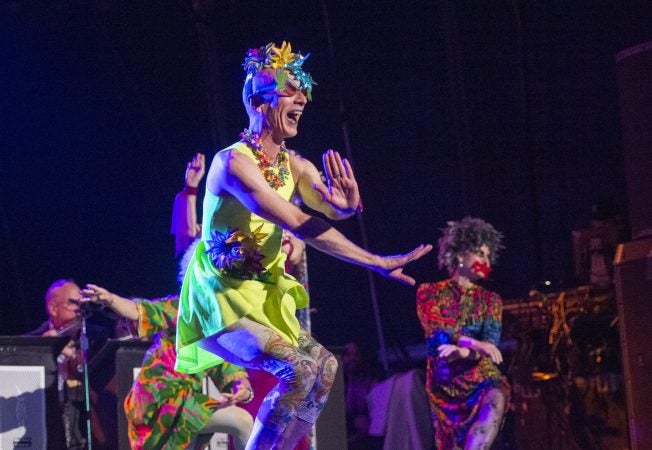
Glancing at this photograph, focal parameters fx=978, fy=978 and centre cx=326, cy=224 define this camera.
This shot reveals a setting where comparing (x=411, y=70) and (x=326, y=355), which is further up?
(x=411, y=70)

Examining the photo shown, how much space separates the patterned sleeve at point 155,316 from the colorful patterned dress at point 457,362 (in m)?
2.02

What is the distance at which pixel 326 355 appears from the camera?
4102 mm

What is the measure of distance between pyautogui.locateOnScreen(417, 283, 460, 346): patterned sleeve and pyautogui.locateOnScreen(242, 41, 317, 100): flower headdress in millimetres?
2941

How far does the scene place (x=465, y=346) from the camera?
6715mm

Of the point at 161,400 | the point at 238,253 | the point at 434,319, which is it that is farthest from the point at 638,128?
the point at 161,400

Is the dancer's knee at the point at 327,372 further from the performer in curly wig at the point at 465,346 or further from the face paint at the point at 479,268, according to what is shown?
the face paint at the point at 479,268

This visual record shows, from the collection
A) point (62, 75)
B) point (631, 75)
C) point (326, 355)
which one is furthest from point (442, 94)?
point (326, 355)

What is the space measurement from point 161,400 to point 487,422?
234 cm

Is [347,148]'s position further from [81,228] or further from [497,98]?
[81,228]

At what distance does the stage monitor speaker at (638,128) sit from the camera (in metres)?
5.46

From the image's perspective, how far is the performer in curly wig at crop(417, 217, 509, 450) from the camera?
21.9ft

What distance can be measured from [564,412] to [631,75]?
2573 millimetres

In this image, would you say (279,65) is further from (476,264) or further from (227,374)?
(476,264)

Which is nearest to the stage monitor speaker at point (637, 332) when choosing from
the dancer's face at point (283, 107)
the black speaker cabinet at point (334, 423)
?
the black speaker cabinet at point (334, 423)
